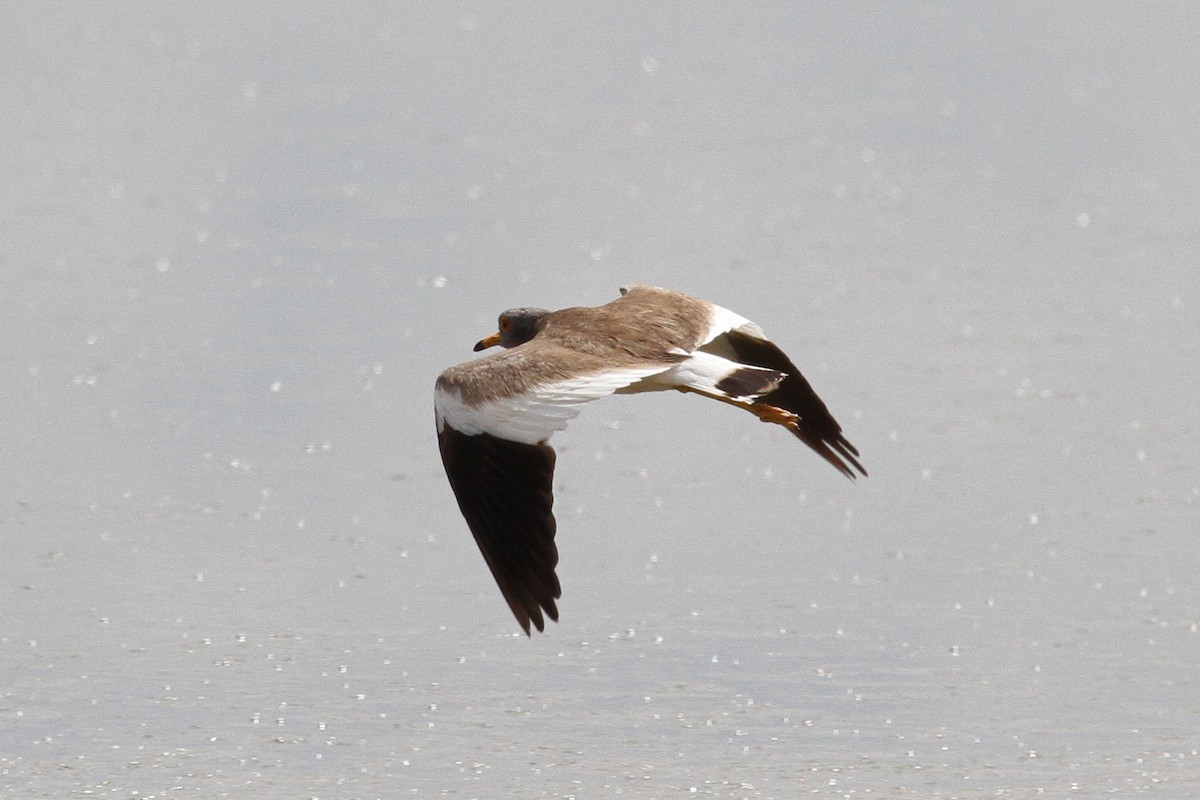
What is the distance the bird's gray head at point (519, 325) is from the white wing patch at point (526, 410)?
1.70 meters

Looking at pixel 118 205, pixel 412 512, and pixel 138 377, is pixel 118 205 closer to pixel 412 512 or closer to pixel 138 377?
pixel 138 377

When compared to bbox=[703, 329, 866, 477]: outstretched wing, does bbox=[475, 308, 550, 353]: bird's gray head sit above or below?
above

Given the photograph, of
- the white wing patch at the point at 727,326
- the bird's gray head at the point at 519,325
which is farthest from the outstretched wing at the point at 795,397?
the bird's gray head at the point at 519,325

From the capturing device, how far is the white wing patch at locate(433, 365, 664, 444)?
6.98 meters

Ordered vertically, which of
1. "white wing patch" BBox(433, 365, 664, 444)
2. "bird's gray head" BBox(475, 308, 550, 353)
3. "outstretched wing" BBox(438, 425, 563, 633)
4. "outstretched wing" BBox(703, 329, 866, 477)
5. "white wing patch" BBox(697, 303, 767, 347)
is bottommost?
"outstretched wing" BBox(438, 425, 563, 633)

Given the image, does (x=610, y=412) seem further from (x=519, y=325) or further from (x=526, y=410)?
(x=526, y=410)

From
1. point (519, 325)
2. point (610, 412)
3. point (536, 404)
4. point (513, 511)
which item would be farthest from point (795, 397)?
point (610, 412)

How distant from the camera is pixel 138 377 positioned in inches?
438

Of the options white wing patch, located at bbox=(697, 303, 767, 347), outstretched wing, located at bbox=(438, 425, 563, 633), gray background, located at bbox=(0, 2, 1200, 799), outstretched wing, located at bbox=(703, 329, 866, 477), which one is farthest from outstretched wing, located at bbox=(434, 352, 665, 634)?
outstretched wing, located at bbox=(703, 329, 866, 477)

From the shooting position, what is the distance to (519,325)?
8984mm

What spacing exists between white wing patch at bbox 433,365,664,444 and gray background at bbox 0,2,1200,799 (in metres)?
1.22

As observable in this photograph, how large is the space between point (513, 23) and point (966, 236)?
20.5 feet

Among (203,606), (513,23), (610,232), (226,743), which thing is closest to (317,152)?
(610,232)

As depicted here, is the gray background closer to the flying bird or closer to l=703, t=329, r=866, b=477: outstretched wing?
l=703, t=329, r=866, b=477: outstretched wing
